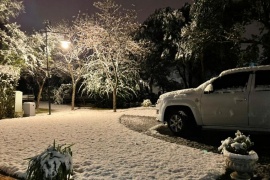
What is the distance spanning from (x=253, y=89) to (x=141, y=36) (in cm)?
2114

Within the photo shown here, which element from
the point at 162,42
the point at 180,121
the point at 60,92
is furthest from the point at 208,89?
the point at 60,92

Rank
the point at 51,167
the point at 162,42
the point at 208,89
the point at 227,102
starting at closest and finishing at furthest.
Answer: the point at 51,167, the point at 227,102, the point at 208,89, the point at 162,42

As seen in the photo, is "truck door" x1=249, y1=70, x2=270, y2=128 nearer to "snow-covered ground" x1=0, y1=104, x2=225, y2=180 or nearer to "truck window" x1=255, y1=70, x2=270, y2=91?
"truck window" x1=255, y1=70, x2=270, y2=91

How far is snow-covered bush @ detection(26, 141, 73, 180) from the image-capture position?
3920 mm

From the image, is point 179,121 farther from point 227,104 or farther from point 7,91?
point 7,91

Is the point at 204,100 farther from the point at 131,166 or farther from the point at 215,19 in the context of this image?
the point at 215,19

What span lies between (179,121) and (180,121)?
41mm

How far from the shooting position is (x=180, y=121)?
28.6ft

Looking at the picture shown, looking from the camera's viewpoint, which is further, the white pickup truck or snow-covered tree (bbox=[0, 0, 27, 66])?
snow-covered tree (bbox=[0, 0, 27, 66])

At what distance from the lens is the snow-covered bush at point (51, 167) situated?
12.9 feet

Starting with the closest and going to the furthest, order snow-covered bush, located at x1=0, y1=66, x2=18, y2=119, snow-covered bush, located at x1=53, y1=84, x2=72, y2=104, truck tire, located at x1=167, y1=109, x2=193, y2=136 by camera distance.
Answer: truck tire, located at x1=167, y1=109, x2=193, y2=136 → snow-covered bush, located at x1=0, y1=66, x2=18, y2=119 → snow-covered bush, located at x1=53, y1=84, x2=72, y2=104

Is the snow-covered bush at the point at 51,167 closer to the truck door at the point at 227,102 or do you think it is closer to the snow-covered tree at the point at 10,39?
the truck door at the point at 227,102

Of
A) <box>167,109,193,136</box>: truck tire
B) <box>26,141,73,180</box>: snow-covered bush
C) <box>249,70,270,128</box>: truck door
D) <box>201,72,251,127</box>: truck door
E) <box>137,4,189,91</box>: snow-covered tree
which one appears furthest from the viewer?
<box>137,4,189,91</box>: snow-covered tree

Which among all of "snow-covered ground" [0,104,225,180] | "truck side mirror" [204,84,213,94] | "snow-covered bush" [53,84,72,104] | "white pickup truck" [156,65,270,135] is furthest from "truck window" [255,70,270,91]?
"snow-covered bush" [53,84,72,104]
